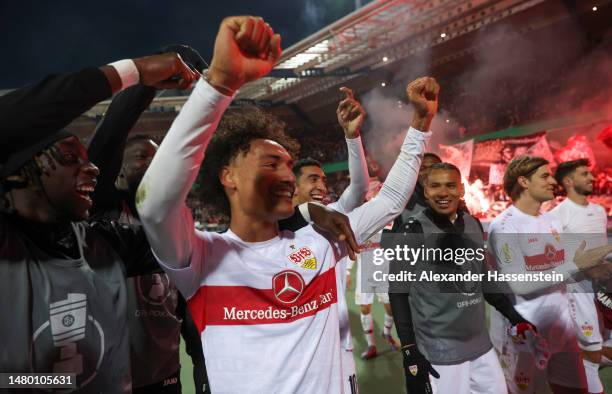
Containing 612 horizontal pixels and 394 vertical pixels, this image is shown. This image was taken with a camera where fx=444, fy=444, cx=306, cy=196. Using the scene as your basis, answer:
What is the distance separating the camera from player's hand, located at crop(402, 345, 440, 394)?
2.76 metres

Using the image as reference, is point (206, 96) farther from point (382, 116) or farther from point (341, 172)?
point (341, 172)

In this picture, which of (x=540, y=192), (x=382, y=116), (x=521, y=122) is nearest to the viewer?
(x=540, y=192)

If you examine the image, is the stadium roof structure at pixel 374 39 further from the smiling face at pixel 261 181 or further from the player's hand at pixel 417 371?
the smiling face at pixel 261 181

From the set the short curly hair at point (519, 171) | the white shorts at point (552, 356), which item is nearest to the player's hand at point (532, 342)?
the white shorts at point (552, 356)

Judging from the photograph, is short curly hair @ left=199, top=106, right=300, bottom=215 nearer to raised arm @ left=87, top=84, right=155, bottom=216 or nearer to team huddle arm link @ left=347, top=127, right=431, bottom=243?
raised arm @ left=87, top=84, right=155, bottom=216

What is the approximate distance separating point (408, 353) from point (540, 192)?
6.47 feet

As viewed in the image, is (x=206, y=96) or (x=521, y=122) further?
(x=521, y=122)

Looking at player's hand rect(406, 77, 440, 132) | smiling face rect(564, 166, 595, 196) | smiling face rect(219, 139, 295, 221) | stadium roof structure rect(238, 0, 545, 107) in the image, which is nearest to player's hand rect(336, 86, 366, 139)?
player's hand rect(406, 77, 440, 132)

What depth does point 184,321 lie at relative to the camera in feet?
9.73

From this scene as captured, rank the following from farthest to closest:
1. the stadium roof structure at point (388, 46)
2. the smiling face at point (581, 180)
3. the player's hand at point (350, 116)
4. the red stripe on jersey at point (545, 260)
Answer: the stadium roof structure at point (388, 46) < the smiling face at point (581, 180) < the red stripe on jersey at point (545, 260) < the player's hand at point (350, 116)

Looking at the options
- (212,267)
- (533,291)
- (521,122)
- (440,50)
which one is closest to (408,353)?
(533,291)

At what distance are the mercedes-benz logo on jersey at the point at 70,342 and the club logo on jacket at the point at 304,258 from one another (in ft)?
2.47

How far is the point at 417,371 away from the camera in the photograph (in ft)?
9.17

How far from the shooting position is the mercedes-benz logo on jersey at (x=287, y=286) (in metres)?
1.66
